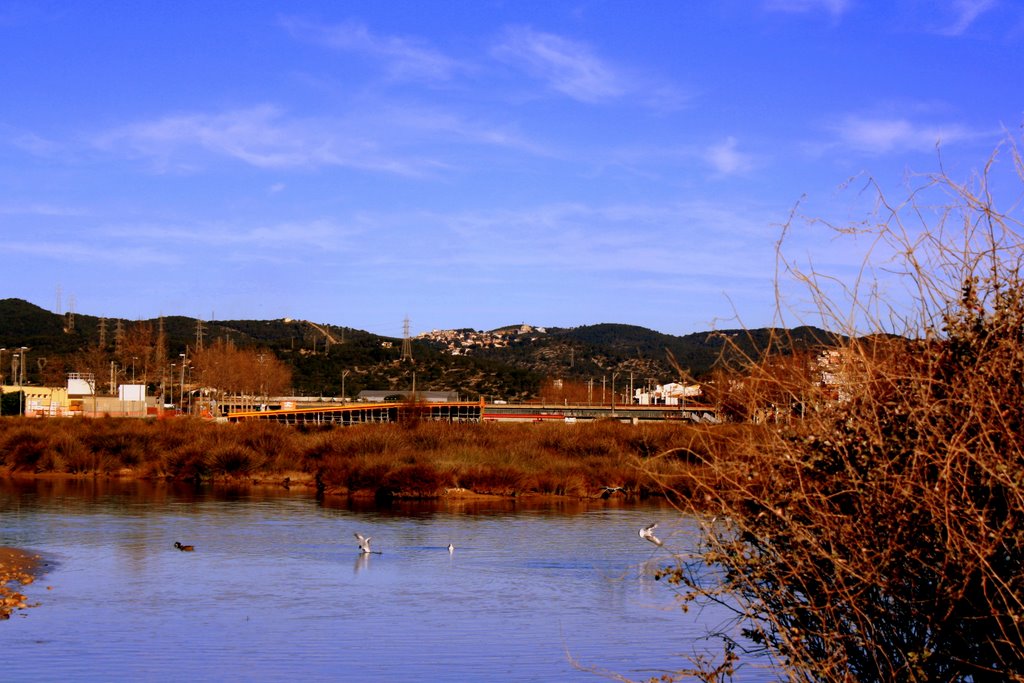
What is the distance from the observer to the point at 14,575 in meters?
18.9

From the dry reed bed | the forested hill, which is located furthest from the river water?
the forested hill

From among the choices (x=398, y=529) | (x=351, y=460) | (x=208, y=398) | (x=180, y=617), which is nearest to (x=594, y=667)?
(x=180, y=617)

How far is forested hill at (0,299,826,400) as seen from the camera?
114938 mm

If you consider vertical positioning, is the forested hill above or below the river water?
above

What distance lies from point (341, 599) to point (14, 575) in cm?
551

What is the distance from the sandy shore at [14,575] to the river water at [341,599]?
28cm

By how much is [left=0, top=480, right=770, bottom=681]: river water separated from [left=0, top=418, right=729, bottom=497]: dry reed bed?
7.20m

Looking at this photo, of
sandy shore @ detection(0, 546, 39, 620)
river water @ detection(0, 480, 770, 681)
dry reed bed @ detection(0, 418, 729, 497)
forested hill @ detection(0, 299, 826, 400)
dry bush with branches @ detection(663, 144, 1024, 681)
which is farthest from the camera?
forested hill @ detection(0, 299, 826, 400)

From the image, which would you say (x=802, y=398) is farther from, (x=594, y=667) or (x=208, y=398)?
(x=208, y=398)

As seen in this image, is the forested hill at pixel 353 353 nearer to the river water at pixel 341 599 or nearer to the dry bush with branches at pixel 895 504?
the river water at pixel 341 599

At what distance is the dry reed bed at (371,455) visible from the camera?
3769 cm

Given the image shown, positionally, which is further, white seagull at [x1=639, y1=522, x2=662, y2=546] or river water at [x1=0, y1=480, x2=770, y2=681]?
river water at [x1=0, y1=480, x2=770, y2=681]

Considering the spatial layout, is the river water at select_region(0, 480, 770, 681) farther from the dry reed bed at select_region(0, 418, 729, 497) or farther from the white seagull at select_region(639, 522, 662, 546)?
the dry reed bed at select_region(0, 418, 729, 497)

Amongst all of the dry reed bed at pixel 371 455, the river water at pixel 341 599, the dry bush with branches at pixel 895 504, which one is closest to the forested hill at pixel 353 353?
the dry reed bed at pixel 371 455
